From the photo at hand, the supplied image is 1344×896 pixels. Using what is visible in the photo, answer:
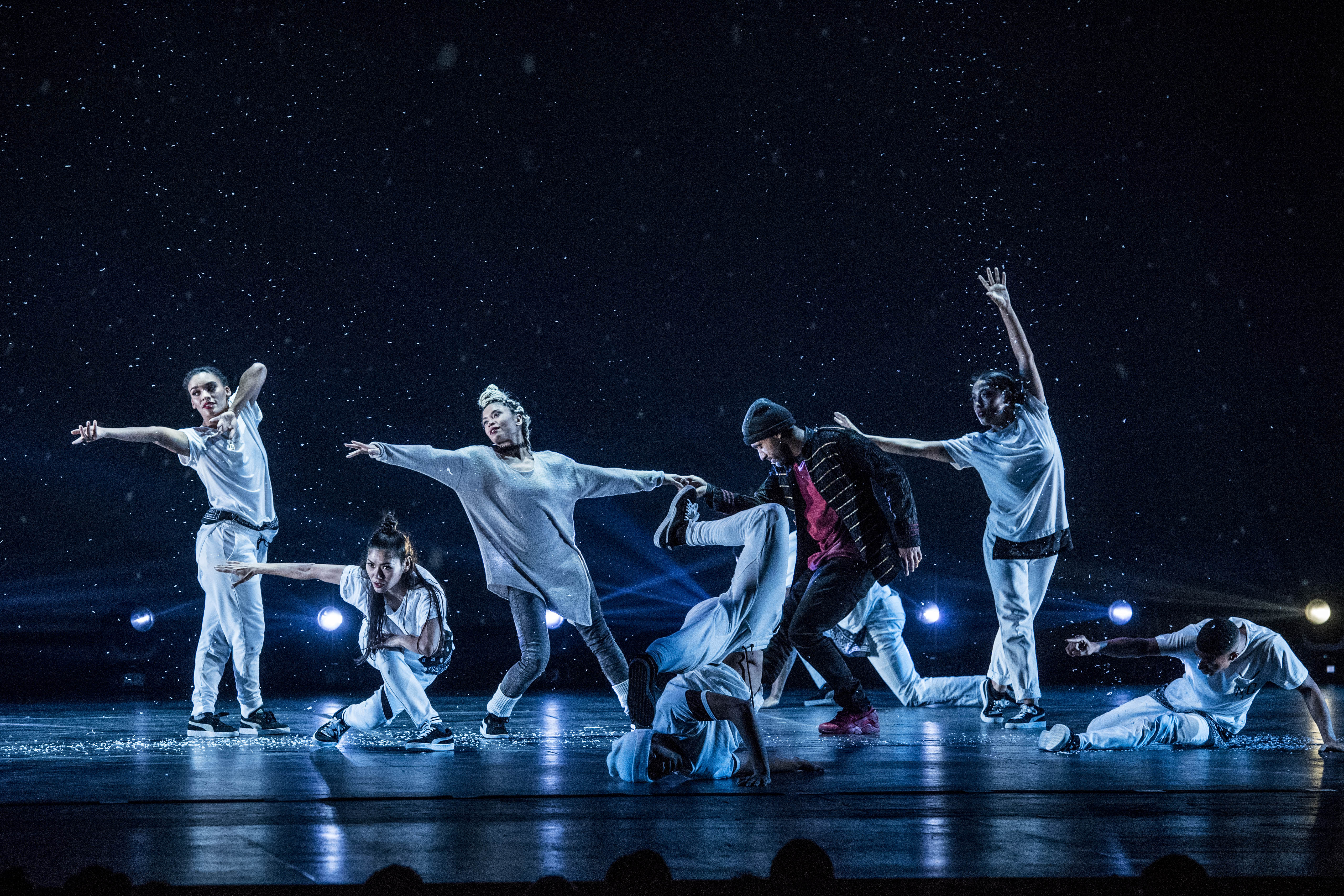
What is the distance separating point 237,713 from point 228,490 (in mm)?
1624

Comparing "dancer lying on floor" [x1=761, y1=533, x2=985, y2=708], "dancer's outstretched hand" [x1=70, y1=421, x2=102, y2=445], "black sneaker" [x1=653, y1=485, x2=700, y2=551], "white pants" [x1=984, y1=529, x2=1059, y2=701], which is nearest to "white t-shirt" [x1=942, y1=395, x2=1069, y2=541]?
"white pants" [x1=984, y1=529, x2=1059, y2=701]

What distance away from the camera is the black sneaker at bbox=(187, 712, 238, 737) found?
5168 mm

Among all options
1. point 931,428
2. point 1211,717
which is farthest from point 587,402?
point 1211,717

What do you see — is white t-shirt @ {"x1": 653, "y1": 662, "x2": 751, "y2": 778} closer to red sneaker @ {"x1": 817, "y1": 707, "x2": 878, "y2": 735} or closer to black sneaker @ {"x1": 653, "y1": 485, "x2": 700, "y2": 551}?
black sneaker @ {"x1": 653, "y1": 485, "x2": 700, "y2": 551}

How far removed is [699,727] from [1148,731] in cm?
205

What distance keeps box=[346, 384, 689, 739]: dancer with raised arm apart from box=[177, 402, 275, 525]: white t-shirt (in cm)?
76

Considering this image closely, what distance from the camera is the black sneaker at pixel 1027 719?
5480 millimetres

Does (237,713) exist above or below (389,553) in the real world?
below

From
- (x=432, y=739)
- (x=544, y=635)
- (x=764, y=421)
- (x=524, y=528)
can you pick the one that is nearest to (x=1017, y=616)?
(x=764, y=421)

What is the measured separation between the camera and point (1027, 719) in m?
5.54

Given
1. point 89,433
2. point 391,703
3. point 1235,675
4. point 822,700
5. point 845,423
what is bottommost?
point 822,700

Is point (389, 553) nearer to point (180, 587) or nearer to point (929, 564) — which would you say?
point (180, 587)

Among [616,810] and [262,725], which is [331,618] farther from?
[616,810]

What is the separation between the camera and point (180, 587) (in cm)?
927
